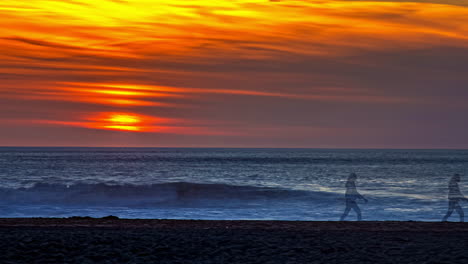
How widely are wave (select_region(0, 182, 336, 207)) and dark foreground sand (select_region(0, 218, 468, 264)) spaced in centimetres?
1995

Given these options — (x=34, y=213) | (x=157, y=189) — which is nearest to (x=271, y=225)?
(x=34, y=213)

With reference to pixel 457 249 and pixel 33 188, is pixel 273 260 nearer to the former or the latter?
pixel 457 249

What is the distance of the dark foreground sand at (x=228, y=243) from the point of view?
39.8ft

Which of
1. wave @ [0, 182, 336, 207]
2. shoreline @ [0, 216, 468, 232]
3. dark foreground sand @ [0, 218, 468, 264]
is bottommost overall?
wave @ [0, 182, 336, 207]

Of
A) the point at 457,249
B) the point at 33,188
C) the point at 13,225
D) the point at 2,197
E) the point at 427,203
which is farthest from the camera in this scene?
the point at 33,188

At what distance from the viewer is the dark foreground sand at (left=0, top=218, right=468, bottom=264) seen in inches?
478

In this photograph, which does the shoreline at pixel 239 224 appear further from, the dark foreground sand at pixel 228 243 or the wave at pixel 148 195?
the wave at pixel 148 195

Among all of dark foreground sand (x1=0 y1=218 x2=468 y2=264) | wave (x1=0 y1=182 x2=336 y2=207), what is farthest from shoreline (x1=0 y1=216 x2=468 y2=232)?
wave (x1=0 y1=182 x2=336 y2=207)

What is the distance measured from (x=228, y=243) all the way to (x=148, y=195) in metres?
31.9

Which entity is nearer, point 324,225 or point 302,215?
point 324,225

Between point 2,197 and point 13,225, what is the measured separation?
2613 cm

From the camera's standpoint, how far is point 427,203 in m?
33.8

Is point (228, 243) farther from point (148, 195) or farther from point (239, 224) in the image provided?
point (148, 195)

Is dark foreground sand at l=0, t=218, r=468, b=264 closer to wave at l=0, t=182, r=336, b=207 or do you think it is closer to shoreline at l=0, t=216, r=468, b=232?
shoreline at l=0, t=216, r=468, b=232
